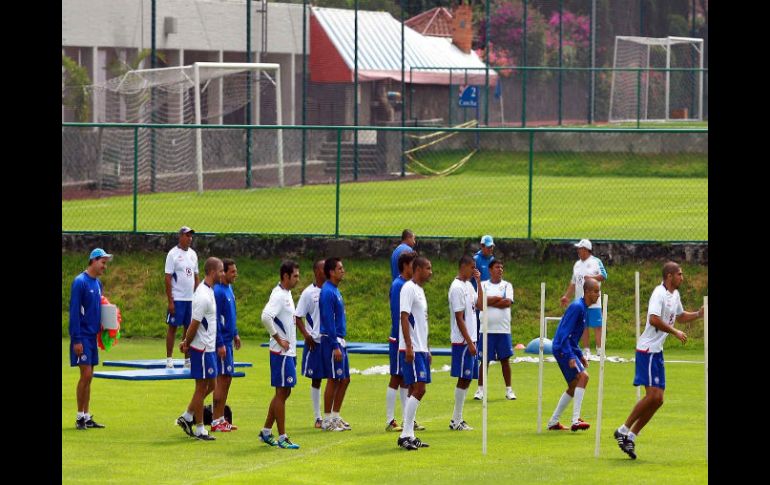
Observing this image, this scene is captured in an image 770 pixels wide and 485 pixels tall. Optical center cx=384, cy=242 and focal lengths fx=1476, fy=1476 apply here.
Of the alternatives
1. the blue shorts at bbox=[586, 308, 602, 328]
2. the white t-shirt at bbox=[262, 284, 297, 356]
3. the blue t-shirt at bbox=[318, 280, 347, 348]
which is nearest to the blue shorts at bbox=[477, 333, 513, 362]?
the blue shorts at bbox=[586, 308, 602, 328]

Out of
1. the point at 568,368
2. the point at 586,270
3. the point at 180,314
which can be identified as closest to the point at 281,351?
the point at 568,368

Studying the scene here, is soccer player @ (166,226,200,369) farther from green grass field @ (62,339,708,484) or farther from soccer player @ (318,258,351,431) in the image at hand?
soccer player @ (318,258,351,431)

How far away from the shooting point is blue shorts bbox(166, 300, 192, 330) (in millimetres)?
22297

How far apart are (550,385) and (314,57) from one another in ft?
95.2

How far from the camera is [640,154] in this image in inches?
1598

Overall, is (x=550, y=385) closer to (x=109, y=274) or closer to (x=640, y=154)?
(x=109, y=274)

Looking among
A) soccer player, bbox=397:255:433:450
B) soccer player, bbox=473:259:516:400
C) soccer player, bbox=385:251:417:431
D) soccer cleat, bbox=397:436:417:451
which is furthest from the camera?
soccer player, bbox=473:259:516:400

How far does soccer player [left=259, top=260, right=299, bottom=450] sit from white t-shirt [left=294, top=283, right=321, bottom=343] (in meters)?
0.95

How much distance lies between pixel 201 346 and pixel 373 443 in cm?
218

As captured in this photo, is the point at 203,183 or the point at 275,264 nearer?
the point at 275,264

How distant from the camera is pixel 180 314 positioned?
22500 millimetres
